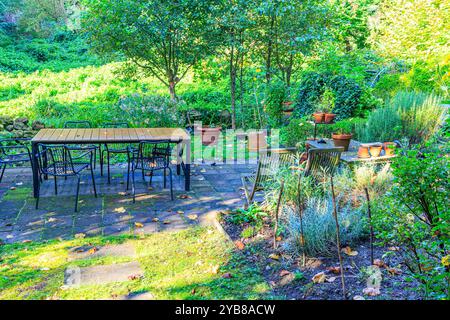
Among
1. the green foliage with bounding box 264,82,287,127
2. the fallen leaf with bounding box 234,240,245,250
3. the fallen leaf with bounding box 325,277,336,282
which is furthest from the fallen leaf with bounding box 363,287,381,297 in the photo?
the green foliage with bounding box 264,82,287,127

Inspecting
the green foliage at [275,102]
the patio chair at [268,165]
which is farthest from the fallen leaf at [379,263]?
the green foliage at [275,102]

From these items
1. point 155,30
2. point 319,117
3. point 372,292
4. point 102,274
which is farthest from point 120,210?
point 155,30

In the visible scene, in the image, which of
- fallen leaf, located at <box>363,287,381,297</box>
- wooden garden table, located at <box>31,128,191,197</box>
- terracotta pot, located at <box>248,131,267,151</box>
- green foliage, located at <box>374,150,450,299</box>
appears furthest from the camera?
terracotta pot, located at <box>248,131,267,151</box>

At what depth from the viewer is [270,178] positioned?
4684 millimetres

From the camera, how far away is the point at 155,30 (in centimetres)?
865

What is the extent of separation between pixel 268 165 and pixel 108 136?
210 cm

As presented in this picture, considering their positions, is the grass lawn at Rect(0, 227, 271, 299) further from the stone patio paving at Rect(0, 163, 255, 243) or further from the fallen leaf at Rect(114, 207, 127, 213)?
the fallen leaf at Rect(114, 207, 127, 213)

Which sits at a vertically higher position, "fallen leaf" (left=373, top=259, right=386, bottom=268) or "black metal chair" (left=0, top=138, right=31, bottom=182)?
"black metal chair" (left=0, top=138, right=31, bottom=182)

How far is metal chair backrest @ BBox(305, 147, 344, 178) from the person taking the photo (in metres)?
4.36

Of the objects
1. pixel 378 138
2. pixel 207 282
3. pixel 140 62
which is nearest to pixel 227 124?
pixel 140 62

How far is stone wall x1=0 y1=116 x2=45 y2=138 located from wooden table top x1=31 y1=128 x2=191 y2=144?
A: 2.92 metres

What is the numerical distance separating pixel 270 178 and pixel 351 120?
155 inches

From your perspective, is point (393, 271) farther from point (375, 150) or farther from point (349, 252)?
point (375, 150)

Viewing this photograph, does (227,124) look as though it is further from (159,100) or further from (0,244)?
(0,244)
